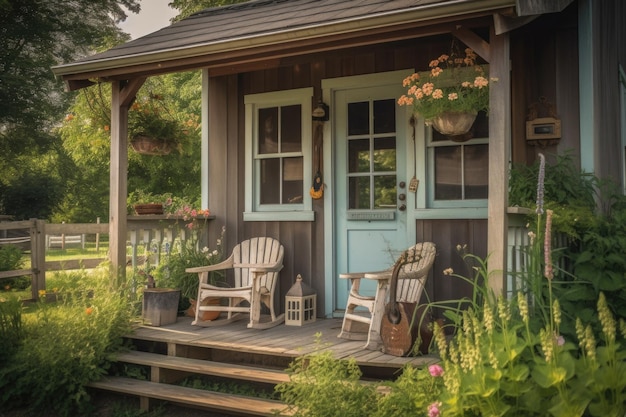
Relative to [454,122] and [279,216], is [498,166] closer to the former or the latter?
[454,122]

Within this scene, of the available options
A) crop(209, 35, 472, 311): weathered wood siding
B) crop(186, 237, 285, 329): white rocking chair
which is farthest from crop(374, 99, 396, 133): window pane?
crop(186, 237, 285, 329): white rocking chair

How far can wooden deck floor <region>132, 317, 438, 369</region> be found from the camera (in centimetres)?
409

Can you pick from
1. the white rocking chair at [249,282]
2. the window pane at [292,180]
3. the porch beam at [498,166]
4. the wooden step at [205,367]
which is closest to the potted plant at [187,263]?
the white rocking chair at [249,282]

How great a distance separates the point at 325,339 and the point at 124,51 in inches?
118

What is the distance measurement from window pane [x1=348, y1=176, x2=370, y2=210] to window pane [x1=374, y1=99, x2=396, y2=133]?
0.45 m

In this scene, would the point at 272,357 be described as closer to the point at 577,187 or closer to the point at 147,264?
the point at 147,264

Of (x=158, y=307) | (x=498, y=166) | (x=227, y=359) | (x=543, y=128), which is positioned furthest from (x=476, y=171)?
(x=158, y=307)

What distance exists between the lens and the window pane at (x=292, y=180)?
233 inches

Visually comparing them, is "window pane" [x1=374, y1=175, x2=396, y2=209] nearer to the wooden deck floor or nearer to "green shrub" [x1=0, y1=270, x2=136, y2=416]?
the wooden deck floor

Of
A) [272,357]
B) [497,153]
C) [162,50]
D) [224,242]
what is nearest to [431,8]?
[497,153]

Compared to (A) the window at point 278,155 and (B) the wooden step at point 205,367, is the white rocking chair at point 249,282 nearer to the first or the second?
(A) the window at point 278,155

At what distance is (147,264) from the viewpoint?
19.5ft

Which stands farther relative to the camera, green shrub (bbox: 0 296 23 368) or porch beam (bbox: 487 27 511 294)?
green shrub (bbox: 0 296 23 368)

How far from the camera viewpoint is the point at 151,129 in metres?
5.93
